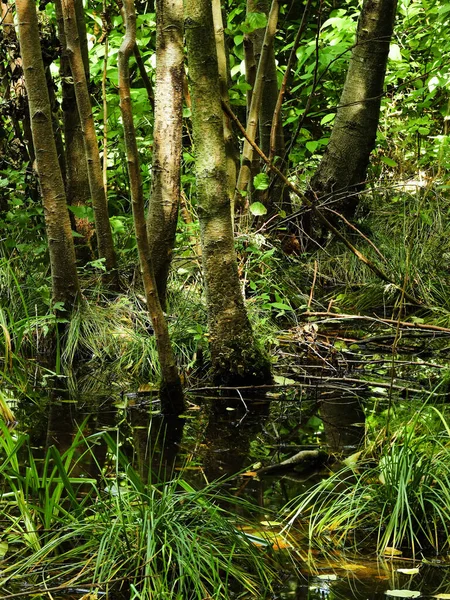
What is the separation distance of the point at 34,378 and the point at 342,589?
9.58 ft

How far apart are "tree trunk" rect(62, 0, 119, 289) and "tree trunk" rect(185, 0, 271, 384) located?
4.46ft

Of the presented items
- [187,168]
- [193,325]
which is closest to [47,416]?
[193,325]

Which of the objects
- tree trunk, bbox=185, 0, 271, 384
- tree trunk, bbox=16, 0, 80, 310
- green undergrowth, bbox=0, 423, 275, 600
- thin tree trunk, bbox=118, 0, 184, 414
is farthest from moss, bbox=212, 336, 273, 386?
green undergrowth, bbox=0, 423, 275, 600

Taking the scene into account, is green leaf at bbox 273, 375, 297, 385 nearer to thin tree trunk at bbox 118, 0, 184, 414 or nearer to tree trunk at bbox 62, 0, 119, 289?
thin tree trunk at bbox 118, 0, 184, 414

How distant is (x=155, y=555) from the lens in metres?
2.25

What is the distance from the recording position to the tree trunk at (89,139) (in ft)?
17.4

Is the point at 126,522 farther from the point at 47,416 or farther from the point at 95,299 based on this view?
the point at 95,299

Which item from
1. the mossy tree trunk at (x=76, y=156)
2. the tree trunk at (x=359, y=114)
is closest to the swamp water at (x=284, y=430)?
the mossy tree trunk at (x=76, y=156)

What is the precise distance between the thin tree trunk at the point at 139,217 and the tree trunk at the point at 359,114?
10.4 feet

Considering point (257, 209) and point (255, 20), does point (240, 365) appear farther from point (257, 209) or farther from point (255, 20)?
point (255, 20)

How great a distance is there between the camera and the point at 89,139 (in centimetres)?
556

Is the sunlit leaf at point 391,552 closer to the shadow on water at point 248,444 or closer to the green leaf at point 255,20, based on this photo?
the shadow on water at point 248,444

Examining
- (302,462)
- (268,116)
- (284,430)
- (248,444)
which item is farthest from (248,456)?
(268,116)

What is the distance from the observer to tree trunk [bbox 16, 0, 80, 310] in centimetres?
474
